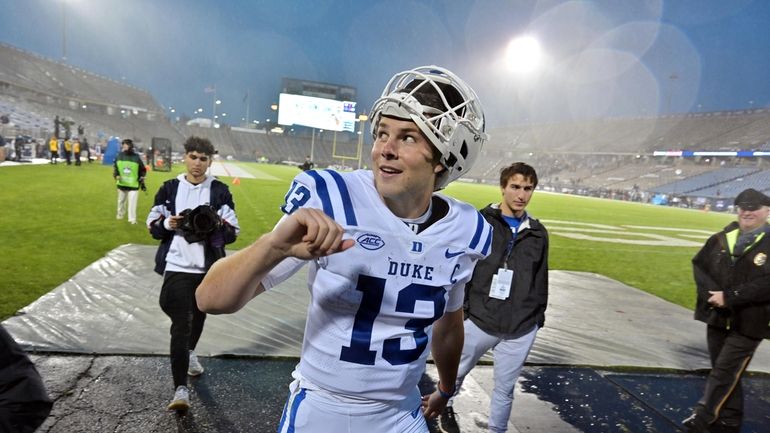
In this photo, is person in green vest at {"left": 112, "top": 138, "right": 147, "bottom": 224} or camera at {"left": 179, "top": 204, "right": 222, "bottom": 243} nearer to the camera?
camera at {"left": 179, "top": 204, "right": 222, "bottom": 243}

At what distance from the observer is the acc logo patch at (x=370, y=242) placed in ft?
5.45

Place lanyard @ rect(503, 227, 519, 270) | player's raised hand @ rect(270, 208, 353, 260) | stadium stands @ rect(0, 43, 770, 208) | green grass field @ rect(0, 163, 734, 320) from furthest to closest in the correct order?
stadium stands @ rect(0, 43, 770, 208), green grass field @ rect(0, 163, 734, 320), lanyard @ rect(503, 227, 519, 270), player's raised hand @ rect(270, 208, 353, 260)

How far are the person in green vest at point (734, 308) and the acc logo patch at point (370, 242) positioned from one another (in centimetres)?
372

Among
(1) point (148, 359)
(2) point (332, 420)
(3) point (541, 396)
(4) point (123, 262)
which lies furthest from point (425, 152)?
(4) point (123, 262)

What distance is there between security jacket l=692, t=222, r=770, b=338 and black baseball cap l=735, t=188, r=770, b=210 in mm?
199

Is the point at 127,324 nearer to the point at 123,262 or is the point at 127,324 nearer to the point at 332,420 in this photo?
the point at 123,262

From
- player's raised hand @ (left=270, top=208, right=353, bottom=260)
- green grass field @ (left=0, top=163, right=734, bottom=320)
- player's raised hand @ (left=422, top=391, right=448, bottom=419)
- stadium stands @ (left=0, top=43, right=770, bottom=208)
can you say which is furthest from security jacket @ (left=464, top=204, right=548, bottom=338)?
stadium stands @ (left=0, top=43, right=770, bottom=208)

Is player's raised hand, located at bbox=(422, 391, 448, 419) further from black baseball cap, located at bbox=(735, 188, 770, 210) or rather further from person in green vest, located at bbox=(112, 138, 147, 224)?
person in green vest, located at bbox=(112, 138, 147, 224)

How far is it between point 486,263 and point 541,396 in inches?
72.2

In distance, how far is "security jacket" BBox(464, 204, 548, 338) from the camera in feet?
11.6

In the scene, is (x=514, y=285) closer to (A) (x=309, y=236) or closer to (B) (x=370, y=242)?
(B) (x=370, y=242)

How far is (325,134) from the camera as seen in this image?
100938 millimetres

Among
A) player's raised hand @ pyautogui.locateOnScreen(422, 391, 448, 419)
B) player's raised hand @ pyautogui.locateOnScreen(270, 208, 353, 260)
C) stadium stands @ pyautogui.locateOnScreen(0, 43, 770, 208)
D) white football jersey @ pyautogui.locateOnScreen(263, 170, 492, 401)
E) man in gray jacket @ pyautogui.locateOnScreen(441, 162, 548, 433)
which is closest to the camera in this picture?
player's raised hand @ pyautogui.locateOnScreen(270, 208, 353, 260)

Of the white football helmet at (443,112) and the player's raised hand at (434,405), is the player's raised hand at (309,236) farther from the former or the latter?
the player's raised hand at (434,405)
